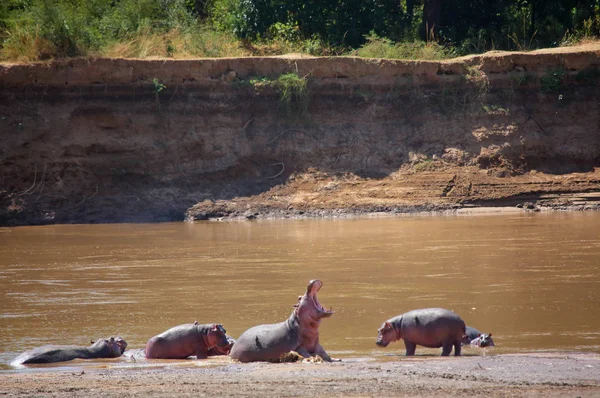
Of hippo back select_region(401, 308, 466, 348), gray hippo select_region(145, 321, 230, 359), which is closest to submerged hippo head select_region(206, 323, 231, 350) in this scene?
gray hippo select_region(145, 321, 230, 359)

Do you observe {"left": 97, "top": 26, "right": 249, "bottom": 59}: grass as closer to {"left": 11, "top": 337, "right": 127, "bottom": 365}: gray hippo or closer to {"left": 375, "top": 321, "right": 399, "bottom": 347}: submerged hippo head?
{"left": 11, "top": 337, "right": 127, "bottom": 365}: gray hippo

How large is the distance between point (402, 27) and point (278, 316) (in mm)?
20195

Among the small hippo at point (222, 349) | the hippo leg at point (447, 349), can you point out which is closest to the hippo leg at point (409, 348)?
the hippo leg at point (447, 349)

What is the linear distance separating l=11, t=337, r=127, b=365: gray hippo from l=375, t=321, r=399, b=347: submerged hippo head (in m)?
2.53

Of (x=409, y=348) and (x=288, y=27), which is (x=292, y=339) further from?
(x=288, y=27)

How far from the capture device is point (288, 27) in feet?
89.6

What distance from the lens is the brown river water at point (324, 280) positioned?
939 cm

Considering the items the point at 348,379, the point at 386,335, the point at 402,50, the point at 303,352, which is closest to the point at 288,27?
the point at 402,50

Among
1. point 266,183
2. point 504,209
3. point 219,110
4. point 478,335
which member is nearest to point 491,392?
A: point 478,335

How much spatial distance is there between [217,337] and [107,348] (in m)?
1.06

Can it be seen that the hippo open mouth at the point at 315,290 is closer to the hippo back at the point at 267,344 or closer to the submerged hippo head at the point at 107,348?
the hippo back at the point at 267,344

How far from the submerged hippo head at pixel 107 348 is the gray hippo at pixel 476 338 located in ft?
11.0

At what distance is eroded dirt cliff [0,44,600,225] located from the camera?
2208 cm

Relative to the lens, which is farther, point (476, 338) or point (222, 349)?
point (222, 349)
